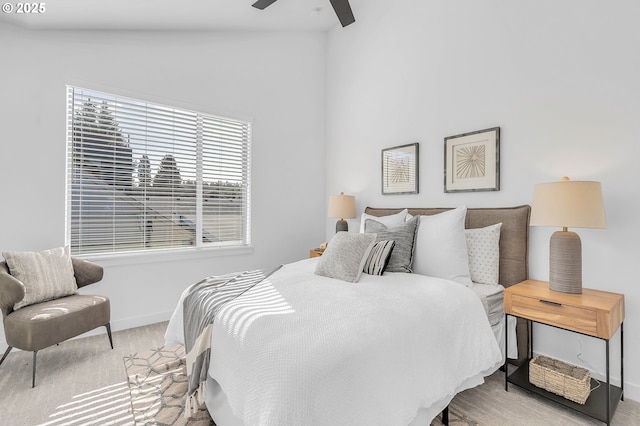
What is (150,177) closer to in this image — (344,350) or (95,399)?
(95,399)

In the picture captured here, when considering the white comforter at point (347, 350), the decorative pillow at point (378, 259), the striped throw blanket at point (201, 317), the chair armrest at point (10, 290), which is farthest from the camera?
the decorative pillow at point (378, 259)

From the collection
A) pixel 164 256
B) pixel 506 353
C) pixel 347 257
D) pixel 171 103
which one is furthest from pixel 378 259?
pixel 171 103

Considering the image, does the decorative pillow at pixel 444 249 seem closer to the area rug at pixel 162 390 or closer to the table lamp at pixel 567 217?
the table lamp at pixel 567 217

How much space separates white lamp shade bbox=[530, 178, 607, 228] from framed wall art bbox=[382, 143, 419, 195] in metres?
1.48

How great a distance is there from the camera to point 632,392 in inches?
80.7

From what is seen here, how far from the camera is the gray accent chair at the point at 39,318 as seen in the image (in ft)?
6.98

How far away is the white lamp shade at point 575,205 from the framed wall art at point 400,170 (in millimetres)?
1483

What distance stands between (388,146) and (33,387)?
12.2 feet

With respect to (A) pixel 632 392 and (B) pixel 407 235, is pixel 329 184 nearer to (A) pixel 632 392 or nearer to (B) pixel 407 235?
Result: (B) pixel 407 235

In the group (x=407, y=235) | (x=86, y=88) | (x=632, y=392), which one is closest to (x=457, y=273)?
(x=407, y=235)

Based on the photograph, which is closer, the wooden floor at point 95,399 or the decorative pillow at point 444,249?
the wooden floor at point 95,399

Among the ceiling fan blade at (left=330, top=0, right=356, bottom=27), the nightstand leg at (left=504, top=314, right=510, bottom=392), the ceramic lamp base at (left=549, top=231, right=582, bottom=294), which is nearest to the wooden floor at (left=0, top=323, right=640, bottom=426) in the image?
the nightstand leg at (left=504, top=314, right=510, bottom=392)

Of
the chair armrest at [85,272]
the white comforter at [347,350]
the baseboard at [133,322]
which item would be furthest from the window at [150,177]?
the white comforter at [347,350]

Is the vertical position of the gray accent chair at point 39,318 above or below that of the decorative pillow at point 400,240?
below
